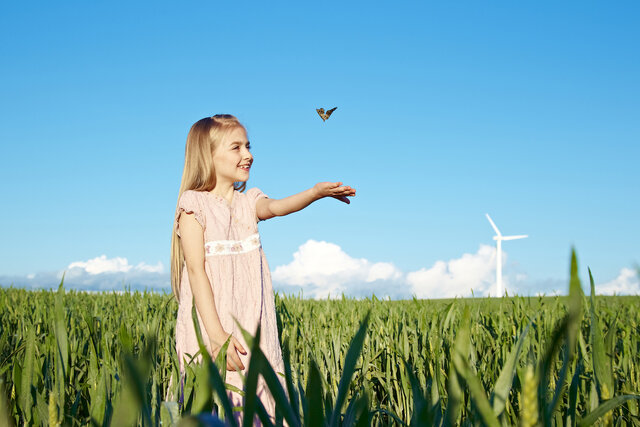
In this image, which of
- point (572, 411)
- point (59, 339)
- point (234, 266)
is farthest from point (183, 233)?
point (572, 411)

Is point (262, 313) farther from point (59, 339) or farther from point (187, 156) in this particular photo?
point (59, 339)

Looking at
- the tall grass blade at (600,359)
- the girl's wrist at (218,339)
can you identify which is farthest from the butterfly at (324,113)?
the tall grass blade at (600,359)

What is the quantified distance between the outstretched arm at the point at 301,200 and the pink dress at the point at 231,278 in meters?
0.12

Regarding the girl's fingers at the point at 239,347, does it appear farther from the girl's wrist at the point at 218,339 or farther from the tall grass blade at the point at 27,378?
the tall grass blade at the point at 27,378

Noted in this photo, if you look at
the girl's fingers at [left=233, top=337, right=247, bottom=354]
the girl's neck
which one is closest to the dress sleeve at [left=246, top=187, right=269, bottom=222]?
the girl's neck

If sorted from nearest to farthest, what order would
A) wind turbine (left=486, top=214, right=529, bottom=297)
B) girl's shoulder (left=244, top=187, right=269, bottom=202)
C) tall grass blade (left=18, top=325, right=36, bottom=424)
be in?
tall grass blade (left=18, top=325, right=36, bottom=424)
girl's shoulder (left=244, top=187, right=269, bottom=202)
wind turbine (left=486, top=214, right=529, bottom=297)

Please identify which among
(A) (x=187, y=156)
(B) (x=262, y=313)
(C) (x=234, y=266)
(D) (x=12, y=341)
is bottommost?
(D) (x=12, y=341)

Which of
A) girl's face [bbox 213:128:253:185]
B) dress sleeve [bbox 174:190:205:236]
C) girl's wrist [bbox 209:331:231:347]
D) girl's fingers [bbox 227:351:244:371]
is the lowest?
girl's fingers [bbox 227:351:244:371]

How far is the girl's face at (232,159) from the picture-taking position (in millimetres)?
2867

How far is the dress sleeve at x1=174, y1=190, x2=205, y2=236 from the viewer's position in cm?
262

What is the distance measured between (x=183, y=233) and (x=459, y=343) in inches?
81.8

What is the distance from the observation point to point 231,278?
8.70 ft

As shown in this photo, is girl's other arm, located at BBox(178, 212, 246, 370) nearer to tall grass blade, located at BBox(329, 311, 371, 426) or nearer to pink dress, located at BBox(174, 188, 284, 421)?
pink dress, located at BBox(174, 188, 284, 421)

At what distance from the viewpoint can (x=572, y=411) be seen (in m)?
0.97
